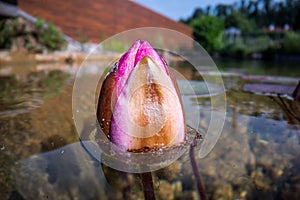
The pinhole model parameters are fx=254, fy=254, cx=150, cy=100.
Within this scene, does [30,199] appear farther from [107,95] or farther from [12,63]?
[12,63]

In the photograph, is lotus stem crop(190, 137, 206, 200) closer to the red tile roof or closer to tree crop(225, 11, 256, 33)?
the red tile roof

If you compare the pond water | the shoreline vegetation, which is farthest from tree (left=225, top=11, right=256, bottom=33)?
the pond water

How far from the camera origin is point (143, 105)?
32.1 inches

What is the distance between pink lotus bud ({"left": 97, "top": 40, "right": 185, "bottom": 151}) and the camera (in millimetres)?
816

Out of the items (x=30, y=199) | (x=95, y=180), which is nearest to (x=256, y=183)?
(x=95, y=180)

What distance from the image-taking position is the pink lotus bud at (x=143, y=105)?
0.82 meters

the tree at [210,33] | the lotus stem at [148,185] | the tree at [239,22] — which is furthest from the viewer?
the tree at [239,22]

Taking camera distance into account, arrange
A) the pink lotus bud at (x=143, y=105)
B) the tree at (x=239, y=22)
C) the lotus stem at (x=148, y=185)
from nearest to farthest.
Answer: the lotus stem at (x=148, y=185)
the pink lotus bud at (x=143, y=105)
the tree at (x=239, y=22)

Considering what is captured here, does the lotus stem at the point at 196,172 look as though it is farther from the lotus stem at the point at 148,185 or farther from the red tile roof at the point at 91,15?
the red tile roof at the point at 91,15

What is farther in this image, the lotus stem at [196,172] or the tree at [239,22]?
the tree at [239,22]

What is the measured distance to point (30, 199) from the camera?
2.14ft

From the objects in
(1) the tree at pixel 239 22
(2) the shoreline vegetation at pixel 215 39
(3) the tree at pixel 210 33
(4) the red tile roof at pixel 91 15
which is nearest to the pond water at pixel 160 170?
(2) the shoreline vegetation at pixel 215 39

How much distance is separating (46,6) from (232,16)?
147ft

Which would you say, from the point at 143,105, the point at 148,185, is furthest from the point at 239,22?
the point at 148,185
